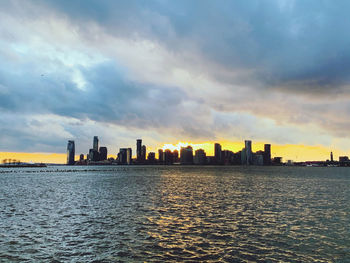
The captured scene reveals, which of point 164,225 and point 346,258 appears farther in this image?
point 164,225

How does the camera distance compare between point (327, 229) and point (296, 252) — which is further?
point (327, 229)

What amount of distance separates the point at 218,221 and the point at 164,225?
27.3ft

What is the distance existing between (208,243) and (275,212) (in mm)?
22972

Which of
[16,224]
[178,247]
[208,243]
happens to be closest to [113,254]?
[178,247]

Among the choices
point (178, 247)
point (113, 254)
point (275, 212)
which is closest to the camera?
point (113, 254)

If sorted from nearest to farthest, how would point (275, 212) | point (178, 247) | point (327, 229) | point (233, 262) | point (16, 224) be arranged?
point (233, 262) < point (178, 247) < point (327, 229) < point (16, 224) < point (275, 212)

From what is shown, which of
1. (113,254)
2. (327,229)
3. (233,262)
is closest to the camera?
(233,262)

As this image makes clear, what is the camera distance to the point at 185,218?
40625mm

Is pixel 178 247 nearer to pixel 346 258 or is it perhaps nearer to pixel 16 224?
pixel 346 258

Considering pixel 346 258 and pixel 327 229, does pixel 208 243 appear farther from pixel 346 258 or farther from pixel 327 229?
pixel 327 229

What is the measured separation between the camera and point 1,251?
82.9 ft

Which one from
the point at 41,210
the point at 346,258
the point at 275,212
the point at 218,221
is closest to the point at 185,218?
the point at 218,221

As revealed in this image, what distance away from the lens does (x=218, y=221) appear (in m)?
38.4

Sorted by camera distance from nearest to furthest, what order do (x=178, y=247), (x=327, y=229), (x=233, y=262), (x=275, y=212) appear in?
(x=233, y=262) < (x=178, y=247) < (x=327, y=229) < (x=275, y=212)
